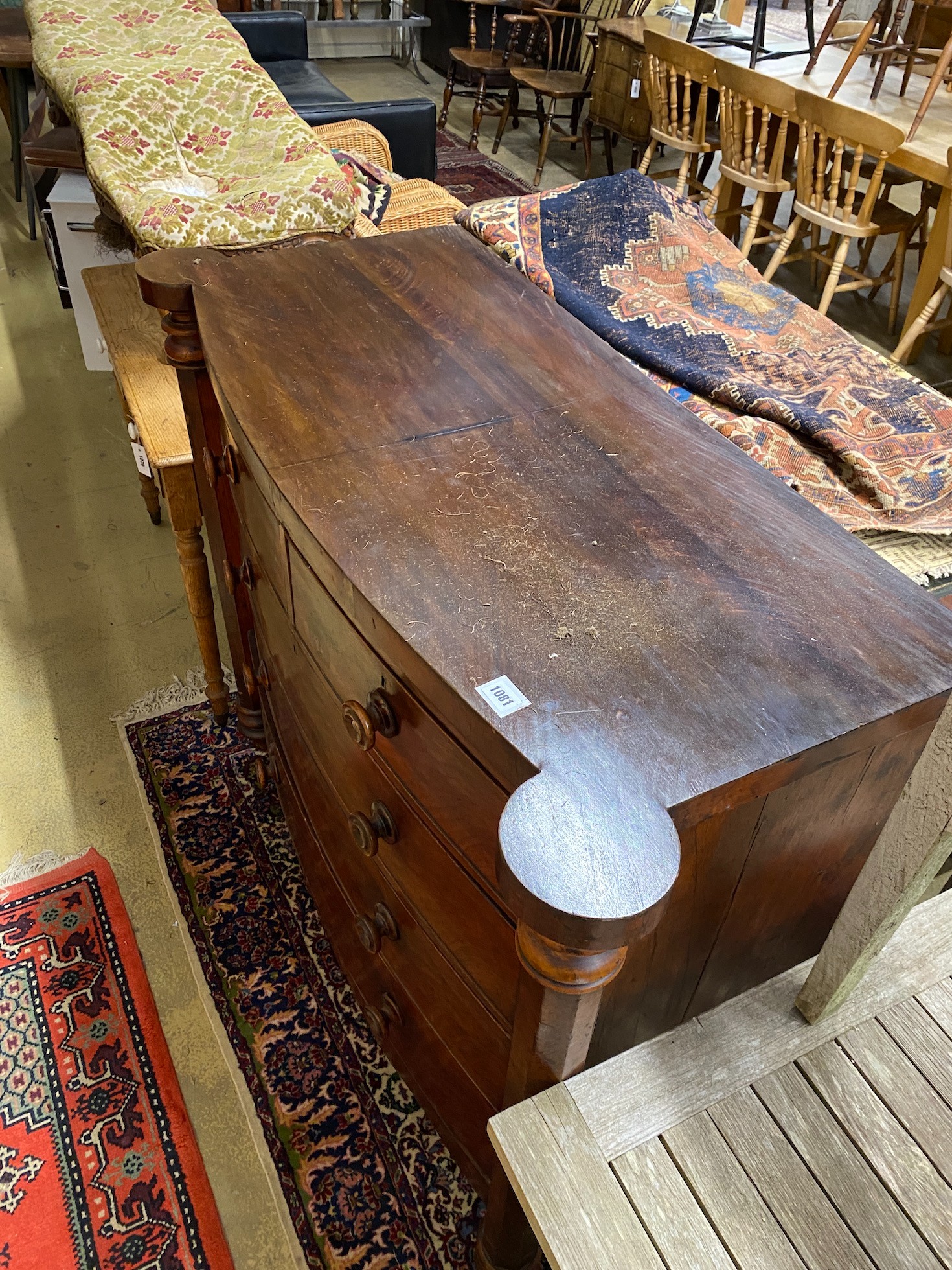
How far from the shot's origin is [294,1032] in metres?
1.56

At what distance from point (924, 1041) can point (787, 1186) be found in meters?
0.24

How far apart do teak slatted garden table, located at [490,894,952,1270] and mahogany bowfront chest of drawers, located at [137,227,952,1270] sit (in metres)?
0.06

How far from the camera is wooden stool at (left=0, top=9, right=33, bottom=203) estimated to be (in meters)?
3.88

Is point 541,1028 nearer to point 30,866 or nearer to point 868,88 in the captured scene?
point 30,866

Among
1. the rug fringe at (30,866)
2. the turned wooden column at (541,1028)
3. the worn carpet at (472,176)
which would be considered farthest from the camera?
the worn carpet at (472,176)

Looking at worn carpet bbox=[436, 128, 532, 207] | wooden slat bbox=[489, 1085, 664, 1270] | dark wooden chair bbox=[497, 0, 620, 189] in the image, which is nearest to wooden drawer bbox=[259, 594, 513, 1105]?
wooden slat bbox=[489, 1085, 664, 1270]

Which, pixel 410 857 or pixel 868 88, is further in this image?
pixel 868 88

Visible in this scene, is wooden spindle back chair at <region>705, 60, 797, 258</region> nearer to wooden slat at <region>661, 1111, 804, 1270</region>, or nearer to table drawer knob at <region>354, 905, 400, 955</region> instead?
table drawer knob at <region>354, 905, 400, 955</region>

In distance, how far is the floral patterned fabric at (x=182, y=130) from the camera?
170 centimetres

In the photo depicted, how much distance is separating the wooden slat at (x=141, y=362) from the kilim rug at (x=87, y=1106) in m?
0.85

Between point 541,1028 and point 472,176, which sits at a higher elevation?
point 541,1028

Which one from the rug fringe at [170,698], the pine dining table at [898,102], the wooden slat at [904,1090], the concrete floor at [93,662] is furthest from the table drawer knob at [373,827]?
the pine dining table at [898,102]

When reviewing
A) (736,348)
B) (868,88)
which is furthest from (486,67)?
(736,348)

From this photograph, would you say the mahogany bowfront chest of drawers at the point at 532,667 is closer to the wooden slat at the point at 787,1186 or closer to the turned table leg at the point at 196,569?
the wooden slat at the point at 787,1186
